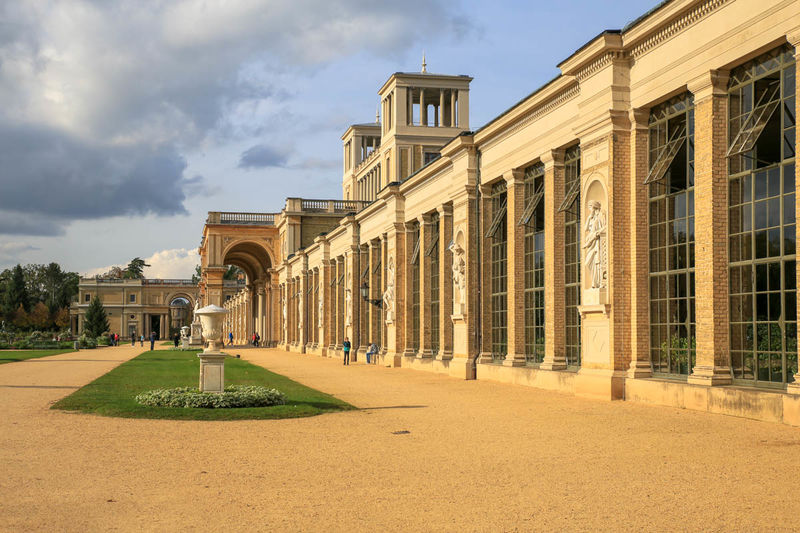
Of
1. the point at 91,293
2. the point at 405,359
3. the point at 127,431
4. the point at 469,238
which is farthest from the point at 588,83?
the point at 91,293

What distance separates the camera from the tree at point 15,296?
165 metres

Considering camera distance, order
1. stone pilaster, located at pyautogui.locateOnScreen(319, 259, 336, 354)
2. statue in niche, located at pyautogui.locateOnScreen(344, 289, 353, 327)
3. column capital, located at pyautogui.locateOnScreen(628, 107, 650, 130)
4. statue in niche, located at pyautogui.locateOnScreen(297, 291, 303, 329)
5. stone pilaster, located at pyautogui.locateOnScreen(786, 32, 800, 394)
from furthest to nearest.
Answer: statue in niche, located at pyautogui.locateOnScreen(297, 291, 303, 329) → stone pilaster, located at pyautogui.locateOnScreen(319, 259, 336, 354) → statue in niche, located at pyautogui.locateOnScreen(344, 289, 353, 327) → column capital, located at pyautogui.locateOnScreen(628, 107, 650, 130) → stone pilaster, located at pyautogui.locateOnScreen(786, 32, 800, 394)

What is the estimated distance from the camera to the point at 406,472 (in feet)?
34.2

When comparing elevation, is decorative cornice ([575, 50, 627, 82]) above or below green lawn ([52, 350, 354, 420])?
above

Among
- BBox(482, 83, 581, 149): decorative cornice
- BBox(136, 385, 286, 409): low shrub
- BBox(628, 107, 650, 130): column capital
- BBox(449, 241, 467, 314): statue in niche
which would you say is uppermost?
BBox(482, 83, 581, 149): decorative cornice

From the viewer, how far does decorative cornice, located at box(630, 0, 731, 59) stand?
1697 cm

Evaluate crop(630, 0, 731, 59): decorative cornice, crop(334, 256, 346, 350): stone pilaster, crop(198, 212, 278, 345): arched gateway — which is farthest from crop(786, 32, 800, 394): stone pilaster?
crop(198, 212, 278, 345): arched gateway

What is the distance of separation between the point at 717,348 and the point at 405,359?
2368 cm

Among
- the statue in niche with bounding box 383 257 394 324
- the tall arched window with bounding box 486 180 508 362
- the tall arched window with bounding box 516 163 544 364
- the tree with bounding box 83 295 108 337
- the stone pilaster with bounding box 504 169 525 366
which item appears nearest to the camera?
the tall arched window with bounding box 516 163 544 364

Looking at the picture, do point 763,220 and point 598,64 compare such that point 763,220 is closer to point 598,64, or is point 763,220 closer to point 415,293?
point 598,64

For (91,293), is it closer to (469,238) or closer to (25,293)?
(25,293)

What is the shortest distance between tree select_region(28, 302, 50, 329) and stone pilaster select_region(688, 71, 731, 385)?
517 feet

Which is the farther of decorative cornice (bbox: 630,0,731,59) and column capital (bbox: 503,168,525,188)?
column capital (bbox: 503,168,525,188)

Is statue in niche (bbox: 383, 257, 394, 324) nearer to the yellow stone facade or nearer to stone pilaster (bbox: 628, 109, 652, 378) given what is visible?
stone pilaster (bbox: 628, 109, 652, 378)
